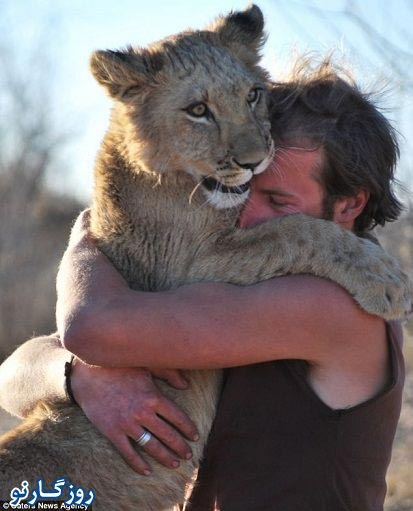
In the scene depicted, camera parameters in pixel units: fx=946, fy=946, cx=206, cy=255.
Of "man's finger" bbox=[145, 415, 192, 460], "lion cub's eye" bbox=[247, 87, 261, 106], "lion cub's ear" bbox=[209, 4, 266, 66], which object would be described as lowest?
"man's finger" bbox=[145, 415, 192, 460]

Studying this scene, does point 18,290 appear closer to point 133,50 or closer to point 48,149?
point 48,149

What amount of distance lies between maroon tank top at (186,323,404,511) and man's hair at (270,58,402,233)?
0.64m

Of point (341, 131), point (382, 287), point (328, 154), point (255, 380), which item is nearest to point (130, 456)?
point (255, 380)

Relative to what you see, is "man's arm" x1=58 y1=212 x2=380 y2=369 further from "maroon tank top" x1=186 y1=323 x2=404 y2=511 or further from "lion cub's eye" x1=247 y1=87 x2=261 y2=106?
"lion cub's eye" x1=247 y1=87 x2=261 y2=106

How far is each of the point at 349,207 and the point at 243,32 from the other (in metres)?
0.95

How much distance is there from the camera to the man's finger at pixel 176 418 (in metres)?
3.29

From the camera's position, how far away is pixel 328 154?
11.6 feet

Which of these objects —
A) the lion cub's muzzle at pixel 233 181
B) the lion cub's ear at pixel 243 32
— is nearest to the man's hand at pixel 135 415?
the lion cub's muzzle at pixel 233 181

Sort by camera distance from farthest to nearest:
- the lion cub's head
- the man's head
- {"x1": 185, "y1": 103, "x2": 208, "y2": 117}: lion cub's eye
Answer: {"x1": 185, "y1": 103, "x2": 208, "y2": 117}: lion cub's eye
the lion cub's head
the man's head

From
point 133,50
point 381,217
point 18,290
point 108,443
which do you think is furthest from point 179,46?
point 18,290

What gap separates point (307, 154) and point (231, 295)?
0.69 metres

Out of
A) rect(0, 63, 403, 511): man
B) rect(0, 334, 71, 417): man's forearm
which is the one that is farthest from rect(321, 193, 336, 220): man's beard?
rect(0, 334, 71, 417): man's forearm

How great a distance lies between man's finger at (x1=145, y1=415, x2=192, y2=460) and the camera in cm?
328

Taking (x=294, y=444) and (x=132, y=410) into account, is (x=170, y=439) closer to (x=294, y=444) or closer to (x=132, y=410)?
(x=132, y=410)
